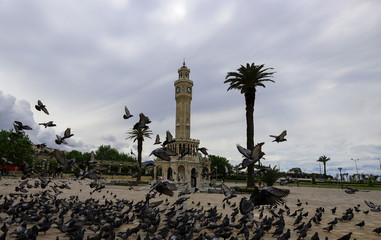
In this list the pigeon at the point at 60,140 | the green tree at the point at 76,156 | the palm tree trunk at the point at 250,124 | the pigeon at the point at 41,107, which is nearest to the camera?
the pigeon at the point at 60,140

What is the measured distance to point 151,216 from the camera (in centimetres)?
711

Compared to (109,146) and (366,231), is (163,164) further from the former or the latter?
(109,146)

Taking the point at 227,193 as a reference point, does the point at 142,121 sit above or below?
above

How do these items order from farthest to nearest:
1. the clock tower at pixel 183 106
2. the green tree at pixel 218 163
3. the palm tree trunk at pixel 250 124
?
the green tree at pixel 218 163
the clock tower at pixel 183 106
the palm tree trunk at pixel 250 124

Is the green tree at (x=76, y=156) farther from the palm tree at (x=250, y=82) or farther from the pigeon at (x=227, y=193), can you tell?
the pigeon at (x=227, y=193)

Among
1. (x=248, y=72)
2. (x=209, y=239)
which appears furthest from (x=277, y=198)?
(x=248, y=72)

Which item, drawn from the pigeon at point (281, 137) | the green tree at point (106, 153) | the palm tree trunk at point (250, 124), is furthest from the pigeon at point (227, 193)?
the green tree at point (106, 153)

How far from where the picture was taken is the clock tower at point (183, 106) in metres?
58.6

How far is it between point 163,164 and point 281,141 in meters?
43.6

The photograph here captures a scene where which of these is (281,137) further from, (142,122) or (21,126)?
(21,126)

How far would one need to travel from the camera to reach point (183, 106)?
2352 inches

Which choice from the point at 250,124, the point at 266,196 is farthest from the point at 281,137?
the point at 250,124

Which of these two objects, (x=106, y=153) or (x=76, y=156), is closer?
(x=76, y=156)

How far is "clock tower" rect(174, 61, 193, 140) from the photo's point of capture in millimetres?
58594
